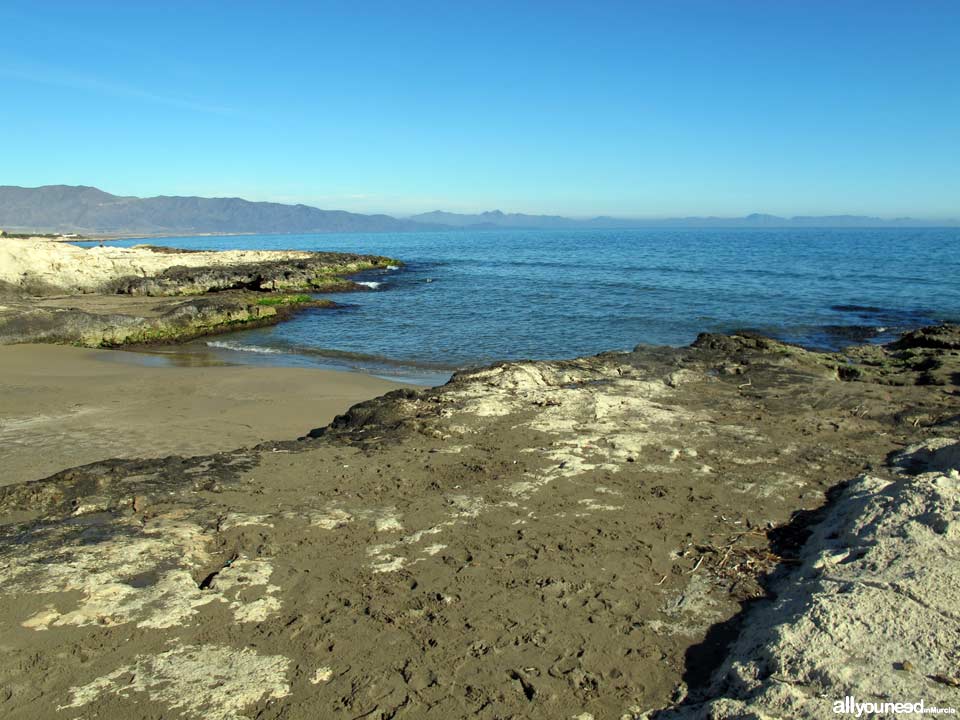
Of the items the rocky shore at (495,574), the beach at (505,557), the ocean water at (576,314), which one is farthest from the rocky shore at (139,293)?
the rocky shore at (495,574)

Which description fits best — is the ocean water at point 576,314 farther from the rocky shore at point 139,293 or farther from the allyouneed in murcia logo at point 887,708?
the allyouneed in murcia logo at point 887,708

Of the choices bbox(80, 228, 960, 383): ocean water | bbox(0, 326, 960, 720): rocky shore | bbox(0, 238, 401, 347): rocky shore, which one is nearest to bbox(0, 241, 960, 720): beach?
bbox(0, 326, 960, 720): rocky shore

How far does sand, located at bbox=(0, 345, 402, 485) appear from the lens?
8562mm

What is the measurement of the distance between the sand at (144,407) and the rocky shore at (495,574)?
2.79 metres

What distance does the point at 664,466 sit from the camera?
20.0 ft

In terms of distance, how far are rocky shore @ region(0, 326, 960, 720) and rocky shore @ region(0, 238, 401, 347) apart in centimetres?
1429

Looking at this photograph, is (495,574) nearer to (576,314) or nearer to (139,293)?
(576,314)

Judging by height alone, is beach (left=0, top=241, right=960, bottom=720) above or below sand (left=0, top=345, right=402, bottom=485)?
above

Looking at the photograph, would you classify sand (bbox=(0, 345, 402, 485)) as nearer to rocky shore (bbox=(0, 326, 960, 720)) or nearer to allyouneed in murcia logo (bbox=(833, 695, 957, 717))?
rocky shore (bbox=(0, 326, 960, 720))

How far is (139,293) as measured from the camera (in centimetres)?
2923

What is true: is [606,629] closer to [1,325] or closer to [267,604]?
[267,604]

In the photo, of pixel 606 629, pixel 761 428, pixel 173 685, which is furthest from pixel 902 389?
pixel 173 685

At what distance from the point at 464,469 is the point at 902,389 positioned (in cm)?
676

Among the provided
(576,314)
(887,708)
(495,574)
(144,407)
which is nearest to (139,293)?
(576,314)
